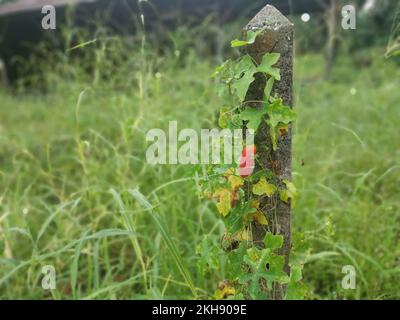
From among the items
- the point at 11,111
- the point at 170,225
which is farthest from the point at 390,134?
the point at 11,111

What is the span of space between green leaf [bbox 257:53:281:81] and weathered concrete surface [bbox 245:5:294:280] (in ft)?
0.11

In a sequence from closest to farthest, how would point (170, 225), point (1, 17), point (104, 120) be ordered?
1. point (170, 225)
2. point (104, 120)
3. point (1, 17)

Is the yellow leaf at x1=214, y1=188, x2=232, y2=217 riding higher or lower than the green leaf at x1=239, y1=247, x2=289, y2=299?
higher

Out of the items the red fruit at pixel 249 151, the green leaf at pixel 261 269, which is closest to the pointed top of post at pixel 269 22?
the red fruit at pixel 249 151

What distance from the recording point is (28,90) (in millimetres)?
7574

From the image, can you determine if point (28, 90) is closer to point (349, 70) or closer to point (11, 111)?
point (11, 111)

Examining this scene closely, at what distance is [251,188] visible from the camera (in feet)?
3.51

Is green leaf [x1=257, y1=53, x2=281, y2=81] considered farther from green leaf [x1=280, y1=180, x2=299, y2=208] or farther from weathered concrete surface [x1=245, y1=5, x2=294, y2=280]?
green leaf [x1=280, y1=180, x2=299, y2=208]

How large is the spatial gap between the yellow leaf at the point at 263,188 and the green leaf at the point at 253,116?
0.43ft

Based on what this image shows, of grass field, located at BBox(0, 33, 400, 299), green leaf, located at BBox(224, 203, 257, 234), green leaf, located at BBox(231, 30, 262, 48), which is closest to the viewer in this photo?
green leaf, located at BBox(231, 30, 262, 48)

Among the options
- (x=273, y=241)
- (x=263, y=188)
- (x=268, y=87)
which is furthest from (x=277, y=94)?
(x=273, y=241)

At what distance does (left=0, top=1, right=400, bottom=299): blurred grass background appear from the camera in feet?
4.85

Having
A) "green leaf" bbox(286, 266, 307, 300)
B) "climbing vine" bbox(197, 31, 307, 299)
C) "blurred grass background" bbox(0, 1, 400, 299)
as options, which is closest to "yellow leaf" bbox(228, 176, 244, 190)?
"climbing vine" bbox(197, 31, 307, 299)
